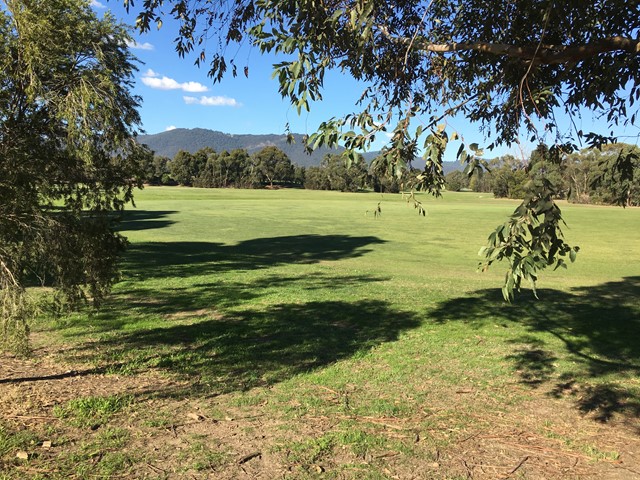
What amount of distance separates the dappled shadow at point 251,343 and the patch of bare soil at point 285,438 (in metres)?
0.70

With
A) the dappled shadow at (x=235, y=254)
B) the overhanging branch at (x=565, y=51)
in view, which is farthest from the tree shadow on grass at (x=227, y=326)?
the overhanging branch at (x=565, y=51)

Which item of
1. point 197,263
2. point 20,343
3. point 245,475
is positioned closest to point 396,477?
point 245,475

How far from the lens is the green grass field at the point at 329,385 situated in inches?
171

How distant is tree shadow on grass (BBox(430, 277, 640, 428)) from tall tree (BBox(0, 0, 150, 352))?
5.91m

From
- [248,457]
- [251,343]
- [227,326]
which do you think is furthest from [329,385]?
[227,326]

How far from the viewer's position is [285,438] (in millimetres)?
4734

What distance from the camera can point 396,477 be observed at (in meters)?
4.07

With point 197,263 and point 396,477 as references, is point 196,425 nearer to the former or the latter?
point 396,477

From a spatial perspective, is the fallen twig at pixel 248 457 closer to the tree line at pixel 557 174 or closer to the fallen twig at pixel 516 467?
the fallen twig at pixel 516 467

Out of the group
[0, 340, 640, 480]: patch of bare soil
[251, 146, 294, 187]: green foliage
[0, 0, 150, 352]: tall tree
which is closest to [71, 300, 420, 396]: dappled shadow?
[0, 340, 640, 480]: patch of bare soil

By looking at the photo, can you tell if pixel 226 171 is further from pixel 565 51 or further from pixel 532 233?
pixel 532 233

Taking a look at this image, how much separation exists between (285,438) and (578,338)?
662 cm

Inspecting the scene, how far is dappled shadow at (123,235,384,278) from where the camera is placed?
16.2m

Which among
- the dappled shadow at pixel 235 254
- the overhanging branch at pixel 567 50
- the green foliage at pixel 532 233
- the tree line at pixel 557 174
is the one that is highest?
the overhanging branch at pixel 567 50
